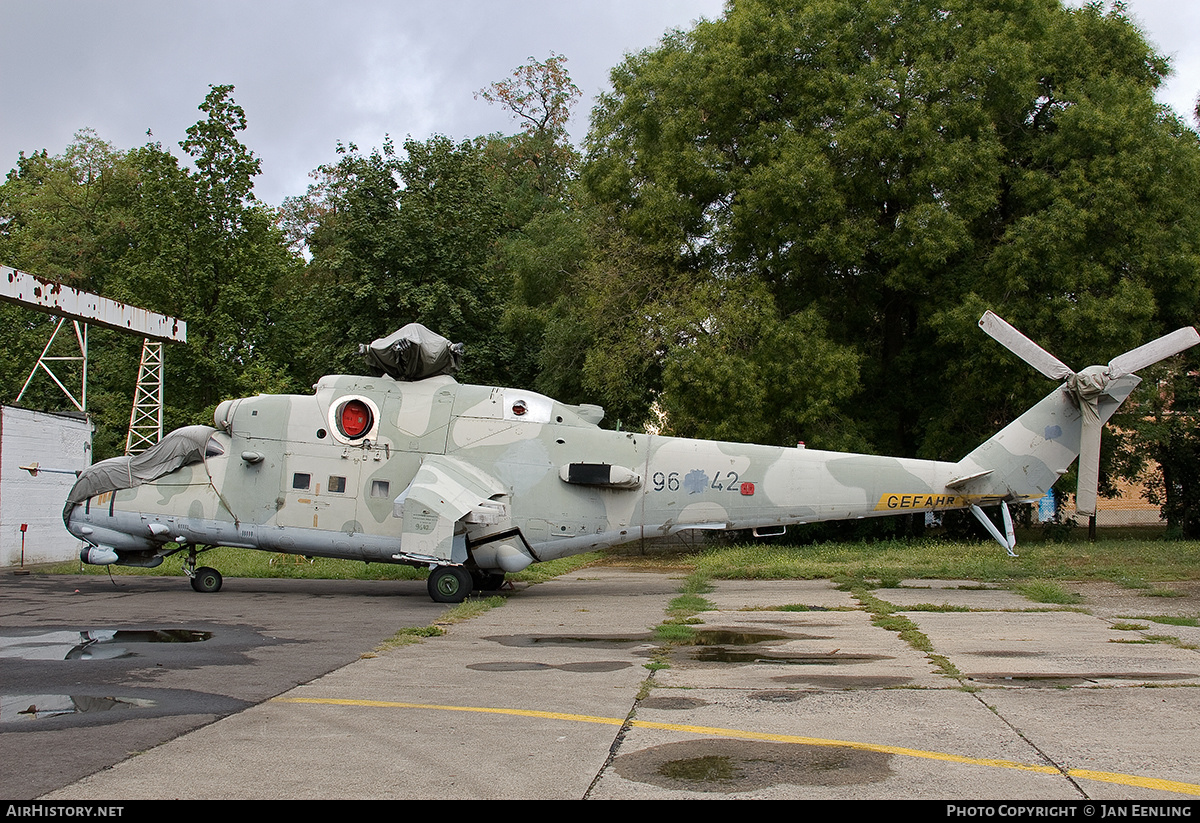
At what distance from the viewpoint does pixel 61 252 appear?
4647 cm

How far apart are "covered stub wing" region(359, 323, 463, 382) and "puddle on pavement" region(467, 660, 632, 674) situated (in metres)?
7.60

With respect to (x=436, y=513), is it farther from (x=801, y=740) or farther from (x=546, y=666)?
(x=801, y=740)

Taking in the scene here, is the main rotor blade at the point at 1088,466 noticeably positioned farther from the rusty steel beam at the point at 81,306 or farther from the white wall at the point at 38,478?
the rusty steel beam at the point at 81,306

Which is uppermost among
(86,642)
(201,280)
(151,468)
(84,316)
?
(201,280)

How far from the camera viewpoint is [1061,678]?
804cm

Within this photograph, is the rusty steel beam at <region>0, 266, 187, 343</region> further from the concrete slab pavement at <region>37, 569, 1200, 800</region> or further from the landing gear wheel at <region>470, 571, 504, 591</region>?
the concrete slab pavement at <region>37, 569, 1200, 800</region>

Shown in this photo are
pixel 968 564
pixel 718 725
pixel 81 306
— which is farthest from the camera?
pixel 81 306

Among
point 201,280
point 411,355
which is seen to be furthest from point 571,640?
point 201,280

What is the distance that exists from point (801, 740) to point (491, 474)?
1014cm

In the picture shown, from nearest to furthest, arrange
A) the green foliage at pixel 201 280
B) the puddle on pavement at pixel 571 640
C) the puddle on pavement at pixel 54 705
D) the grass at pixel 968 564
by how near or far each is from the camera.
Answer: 1. the puddle on pavement at pixel 54 705
2. the puddle on pavement at pixel 571 640
3. the grass at pixel 968 564
4. the green foliage at pixel 201 280

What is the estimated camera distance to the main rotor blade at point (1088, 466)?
1591 cm

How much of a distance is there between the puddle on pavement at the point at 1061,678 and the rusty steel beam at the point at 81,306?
2310cm

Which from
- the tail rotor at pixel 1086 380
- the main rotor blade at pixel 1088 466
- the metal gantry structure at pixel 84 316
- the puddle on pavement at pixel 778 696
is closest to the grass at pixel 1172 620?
the tail rotor at pixel 1086 380
